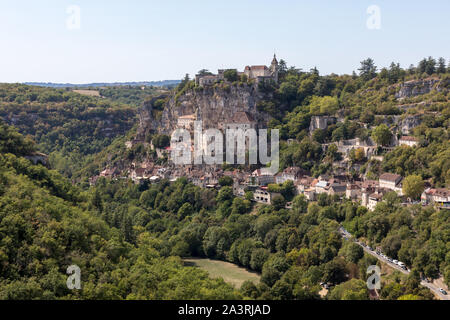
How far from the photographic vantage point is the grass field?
3535cm

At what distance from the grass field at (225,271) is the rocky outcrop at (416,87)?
25.0 meters

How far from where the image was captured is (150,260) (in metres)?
31.7

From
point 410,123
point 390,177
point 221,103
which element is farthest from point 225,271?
point 221,103

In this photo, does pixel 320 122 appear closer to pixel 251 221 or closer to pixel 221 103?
pixel 221 103

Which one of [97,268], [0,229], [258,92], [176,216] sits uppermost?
[258,92]

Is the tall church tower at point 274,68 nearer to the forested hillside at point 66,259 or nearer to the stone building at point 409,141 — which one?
the stone building at point 409,141

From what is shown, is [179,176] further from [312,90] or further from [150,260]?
[150,260]

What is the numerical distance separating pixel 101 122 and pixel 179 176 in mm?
28610

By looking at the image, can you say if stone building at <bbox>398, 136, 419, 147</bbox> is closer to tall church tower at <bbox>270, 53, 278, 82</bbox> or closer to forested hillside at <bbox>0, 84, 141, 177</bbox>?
tall church tower at <bbox>270, 53, 278, 82</bbox>

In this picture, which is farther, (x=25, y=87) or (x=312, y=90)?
(x=25, y=87)

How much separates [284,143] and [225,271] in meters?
19.8

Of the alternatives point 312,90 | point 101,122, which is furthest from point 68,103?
point 312,90

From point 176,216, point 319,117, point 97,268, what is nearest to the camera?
point 97,268

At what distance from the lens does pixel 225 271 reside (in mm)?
37594
